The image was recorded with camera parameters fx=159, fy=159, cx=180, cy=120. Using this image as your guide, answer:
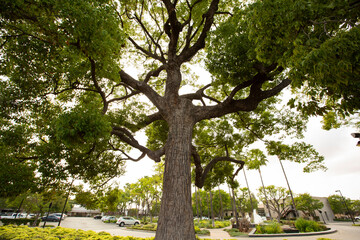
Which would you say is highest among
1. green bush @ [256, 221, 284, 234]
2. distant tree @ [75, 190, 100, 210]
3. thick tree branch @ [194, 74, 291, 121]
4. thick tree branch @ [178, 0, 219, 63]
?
thick tree branch @ [178, 0, 219, 63]

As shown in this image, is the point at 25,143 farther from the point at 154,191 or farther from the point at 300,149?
the point at 154,191

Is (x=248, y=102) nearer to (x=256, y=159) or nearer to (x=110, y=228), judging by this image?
(x=256, y=159)

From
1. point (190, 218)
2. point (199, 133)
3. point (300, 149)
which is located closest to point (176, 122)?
point (190, 218)

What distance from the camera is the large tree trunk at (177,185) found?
137 inches

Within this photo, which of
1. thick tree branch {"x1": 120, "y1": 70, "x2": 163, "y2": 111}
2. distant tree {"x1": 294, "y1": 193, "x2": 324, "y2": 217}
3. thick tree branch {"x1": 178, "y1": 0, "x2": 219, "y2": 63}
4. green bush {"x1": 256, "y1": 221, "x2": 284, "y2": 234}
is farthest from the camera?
distant tree {"x1": 294, "y1": 193, "x2": 324, "y2": 217}

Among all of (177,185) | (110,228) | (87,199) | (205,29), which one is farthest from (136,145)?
(110,228)

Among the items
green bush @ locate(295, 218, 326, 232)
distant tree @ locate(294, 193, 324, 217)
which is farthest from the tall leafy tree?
distant tree @ locate(294, 193, 324, 217)

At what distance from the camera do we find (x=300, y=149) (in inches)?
307

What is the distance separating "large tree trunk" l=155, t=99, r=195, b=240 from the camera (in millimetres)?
3480

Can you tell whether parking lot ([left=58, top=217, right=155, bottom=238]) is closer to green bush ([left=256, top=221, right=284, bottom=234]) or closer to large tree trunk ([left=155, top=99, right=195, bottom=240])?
green bush ([left=256, top=221, right=284, bottom=234])

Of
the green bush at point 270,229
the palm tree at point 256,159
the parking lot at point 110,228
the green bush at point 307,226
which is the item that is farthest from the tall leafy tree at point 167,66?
the green bush at point 307,226

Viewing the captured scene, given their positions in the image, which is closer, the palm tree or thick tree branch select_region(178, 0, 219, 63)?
thick tree branch select_region(178, 0, 219, 63)

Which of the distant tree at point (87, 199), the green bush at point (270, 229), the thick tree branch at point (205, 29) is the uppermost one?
the thick tree branch at point (205, 29)

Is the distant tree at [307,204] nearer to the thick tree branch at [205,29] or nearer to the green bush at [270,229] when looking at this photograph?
the green bush at [270,229]
